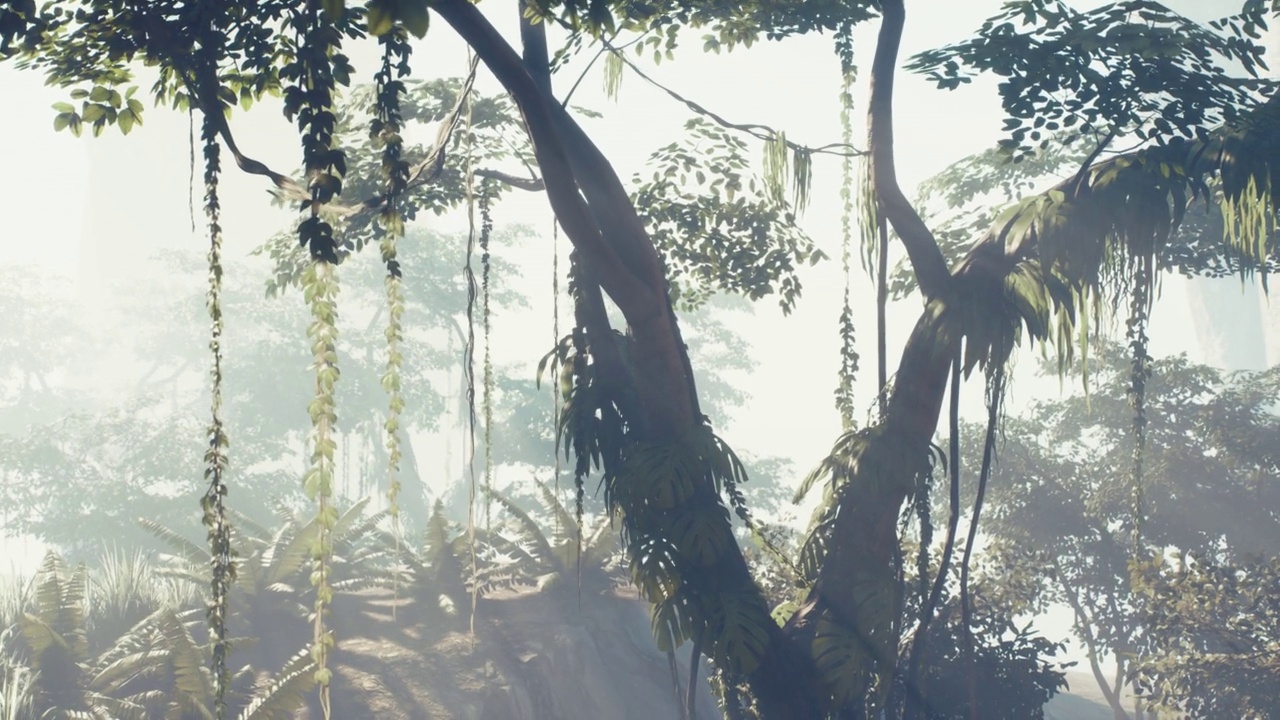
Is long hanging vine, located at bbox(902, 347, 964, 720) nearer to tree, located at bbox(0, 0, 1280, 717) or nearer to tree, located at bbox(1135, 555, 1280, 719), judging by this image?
tree, located at bbox(0, 0, 1280, 717)

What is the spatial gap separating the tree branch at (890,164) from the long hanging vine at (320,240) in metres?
4.24

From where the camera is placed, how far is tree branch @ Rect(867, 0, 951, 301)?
710 centimetres

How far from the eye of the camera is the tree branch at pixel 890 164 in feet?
23.3

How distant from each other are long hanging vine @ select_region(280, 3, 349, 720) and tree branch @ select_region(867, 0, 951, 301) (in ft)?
13.9

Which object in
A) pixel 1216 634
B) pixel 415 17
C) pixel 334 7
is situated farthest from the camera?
pixel 1216 634

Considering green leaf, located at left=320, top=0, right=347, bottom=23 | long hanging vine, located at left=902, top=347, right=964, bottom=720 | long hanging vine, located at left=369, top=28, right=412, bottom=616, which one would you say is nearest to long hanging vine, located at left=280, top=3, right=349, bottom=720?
long hanging vine, located at left=369, top=28, right=412, bottom=616

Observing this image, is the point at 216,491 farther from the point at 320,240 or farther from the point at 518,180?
the point at 518,180

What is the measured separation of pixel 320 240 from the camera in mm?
3588

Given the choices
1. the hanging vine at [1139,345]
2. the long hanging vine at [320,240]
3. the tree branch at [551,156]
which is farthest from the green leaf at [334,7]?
the hanging vine at [1139,345]

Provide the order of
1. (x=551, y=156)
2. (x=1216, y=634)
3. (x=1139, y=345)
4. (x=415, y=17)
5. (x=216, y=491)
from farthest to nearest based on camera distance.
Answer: (x=1216, y=634) → (x=1139, y=345) → (x=551, y=156) → (x=216, y=491) → (x=415, y=17)

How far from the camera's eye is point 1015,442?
769 inches

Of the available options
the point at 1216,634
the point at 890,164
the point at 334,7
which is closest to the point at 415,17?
the point at 334,7

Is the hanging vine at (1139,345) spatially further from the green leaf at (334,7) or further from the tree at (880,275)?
the green leaf at (334,7)

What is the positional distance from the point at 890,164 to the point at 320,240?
480cm
